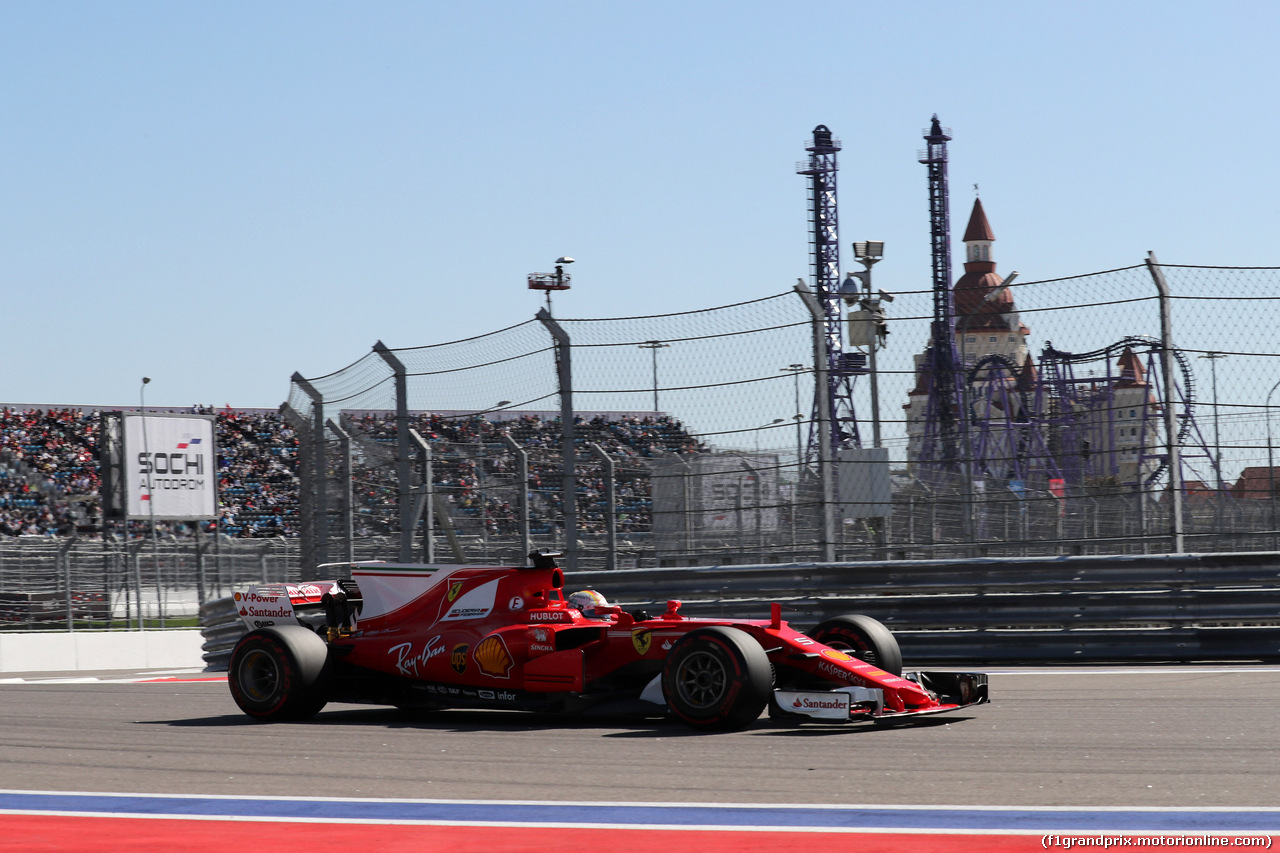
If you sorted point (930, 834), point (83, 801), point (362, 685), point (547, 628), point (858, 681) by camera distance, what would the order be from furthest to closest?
point (362, 685)
point (547, 628)
point (858, 681)
point (83, 801)
point (930, 834)

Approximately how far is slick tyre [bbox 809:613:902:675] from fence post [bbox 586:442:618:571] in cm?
397

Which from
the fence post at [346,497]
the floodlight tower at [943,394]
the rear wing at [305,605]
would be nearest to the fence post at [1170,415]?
the floodlight tower at [943,394]

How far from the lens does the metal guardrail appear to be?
11.1 meters

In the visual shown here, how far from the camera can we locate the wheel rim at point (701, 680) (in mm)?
7656

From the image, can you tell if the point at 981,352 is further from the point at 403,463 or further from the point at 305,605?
the point at 403,463

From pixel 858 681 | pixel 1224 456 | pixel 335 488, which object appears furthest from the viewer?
pixel 335 488

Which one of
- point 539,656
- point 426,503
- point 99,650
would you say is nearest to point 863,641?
point 539,656

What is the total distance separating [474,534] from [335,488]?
1.92 m

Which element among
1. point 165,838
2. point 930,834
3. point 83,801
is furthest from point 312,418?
point 930,834

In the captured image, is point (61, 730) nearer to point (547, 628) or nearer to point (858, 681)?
point (547, 628)

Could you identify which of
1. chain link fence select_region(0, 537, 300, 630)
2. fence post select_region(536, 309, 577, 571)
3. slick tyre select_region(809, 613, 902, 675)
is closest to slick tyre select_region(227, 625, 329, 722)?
slick tyre select_region(809, 613, 902, 675)

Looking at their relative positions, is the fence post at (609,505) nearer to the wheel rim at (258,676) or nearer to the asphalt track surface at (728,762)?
the asphalt track surface at (728,762)

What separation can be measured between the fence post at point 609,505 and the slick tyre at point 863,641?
3.97 m

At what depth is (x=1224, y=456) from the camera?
1102 centimetres
